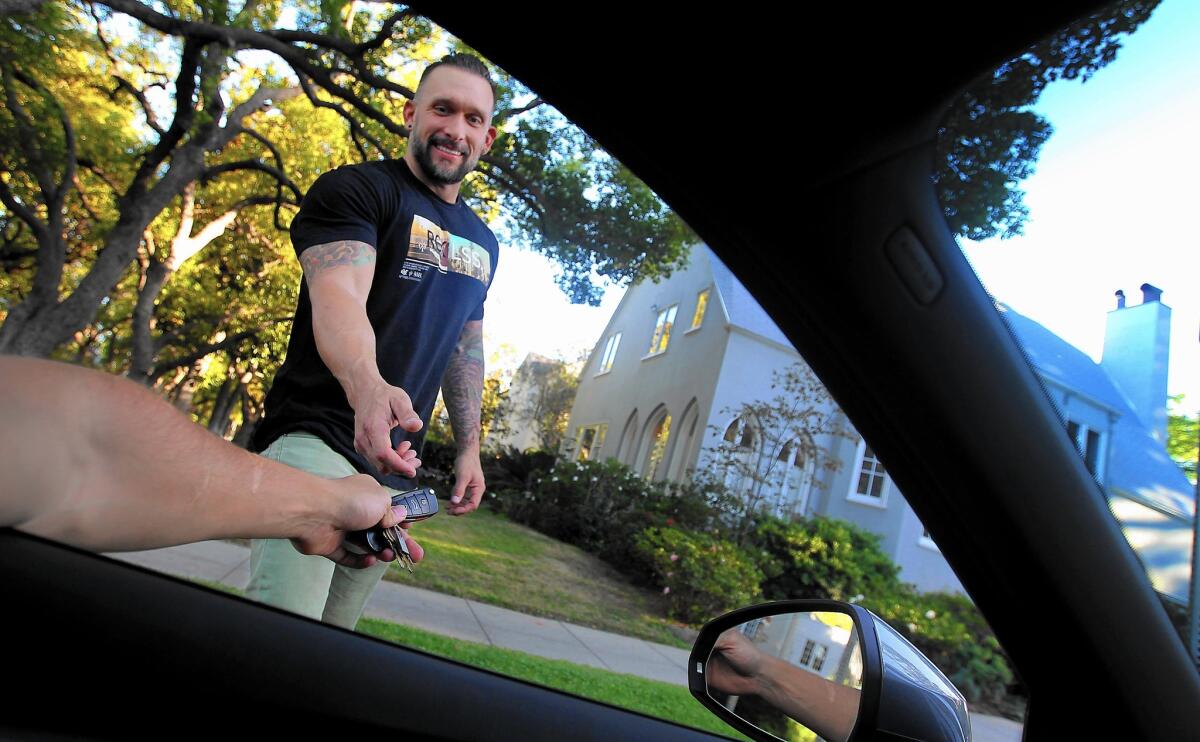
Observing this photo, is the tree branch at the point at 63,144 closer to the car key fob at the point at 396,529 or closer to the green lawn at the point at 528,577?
the green lawn at the point at 528,577

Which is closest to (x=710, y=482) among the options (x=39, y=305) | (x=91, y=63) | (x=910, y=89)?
(x=910, y=89)

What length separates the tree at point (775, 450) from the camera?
5605 mm

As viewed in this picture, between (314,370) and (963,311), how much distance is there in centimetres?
111

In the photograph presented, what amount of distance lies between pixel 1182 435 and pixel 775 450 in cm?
599

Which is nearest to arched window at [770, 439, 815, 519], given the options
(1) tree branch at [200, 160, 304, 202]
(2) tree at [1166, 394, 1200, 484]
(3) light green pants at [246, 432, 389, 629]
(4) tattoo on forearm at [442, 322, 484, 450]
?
(4) tattoo on forearm at [442, 322, 484, 450]

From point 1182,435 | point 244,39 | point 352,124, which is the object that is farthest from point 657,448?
point 244,39

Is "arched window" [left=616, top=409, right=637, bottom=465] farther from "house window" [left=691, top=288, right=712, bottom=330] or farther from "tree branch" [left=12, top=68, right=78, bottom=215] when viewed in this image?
"tree branch" [left=12, top=68, right=78, bottom=215]

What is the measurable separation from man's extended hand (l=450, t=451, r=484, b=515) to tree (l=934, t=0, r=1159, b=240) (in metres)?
1.04

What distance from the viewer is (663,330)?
3150mm

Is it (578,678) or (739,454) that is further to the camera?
(739,454)

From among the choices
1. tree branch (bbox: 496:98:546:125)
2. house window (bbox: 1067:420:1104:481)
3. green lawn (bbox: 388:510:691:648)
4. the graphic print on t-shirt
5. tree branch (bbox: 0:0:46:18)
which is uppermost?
tree branch (bbox: 0:0:46:18)

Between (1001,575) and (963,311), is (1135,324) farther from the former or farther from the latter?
(1001,575)

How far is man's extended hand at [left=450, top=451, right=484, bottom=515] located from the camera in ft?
5.43

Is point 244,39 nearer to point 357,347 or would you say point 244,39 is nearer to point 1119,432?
point 357,347
